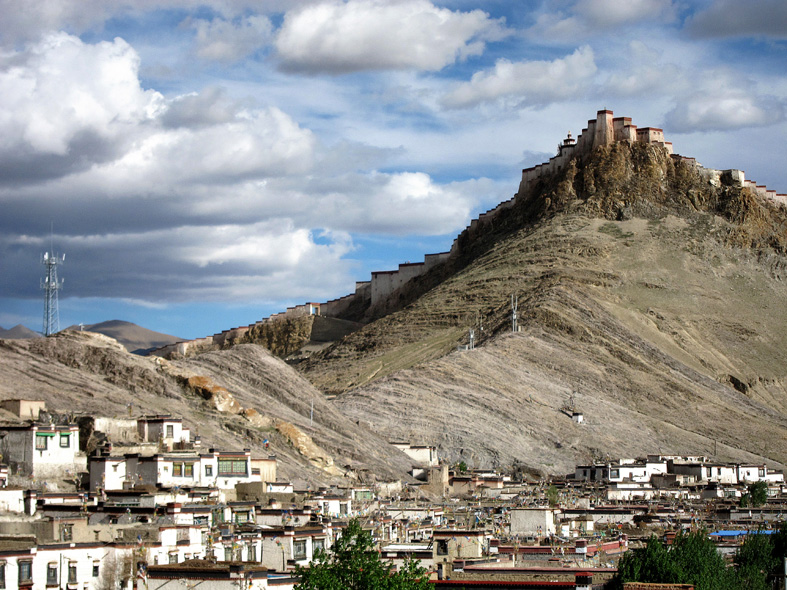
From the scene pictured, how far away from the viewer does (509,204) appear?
538ft

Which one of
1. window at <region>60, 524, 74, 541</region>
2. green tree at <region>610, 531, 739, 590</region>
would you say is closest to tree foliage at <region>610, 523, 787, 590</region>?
green tree at <region>610, 531, 739, 590</region>

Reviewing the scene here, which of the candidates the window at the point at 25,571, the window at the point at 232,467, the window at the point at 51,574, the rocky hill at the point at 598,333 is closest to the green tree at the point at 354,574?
the window at the point at 51,574

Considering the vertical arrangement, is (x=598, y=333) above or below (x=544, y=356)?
above

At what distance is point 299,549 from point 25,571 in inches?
258

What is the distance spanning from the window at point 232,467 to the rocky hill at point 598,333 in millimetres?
39109

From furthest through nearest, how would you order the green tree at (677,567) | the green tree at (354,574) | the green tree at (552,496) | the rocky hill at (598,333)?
the rocky hill at (598,333) < the green tree at (552,496) < the green tree at (677,567) < the green tree at (354,574)

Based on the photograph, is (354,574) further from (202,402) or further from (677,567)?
(202,402)

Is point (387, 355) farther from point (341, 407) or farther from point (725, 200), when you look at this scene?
point (725, 200)

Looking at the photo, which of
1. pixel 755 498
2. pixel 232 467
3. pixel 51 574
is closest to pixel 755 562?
pixel 51 574

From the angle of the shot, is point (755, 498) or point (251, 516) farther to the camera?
point (755, 498)

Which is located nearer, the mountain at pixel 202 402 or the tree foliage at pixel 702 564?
the tree foliage at pixel 702 564

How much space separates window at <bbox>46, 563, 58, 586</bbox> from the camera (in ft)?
88.9

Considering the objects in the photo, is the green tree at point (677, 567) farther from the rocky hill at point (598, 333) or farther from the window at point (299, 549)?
the rocky hill at point (598, 333)

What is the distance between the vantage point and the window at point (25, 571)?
26.6m
